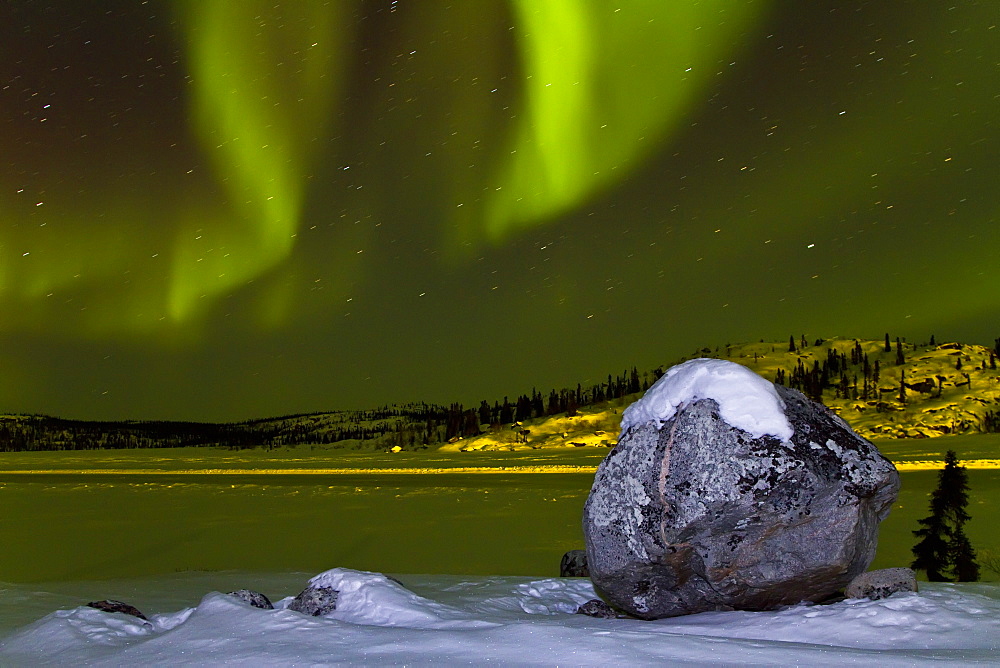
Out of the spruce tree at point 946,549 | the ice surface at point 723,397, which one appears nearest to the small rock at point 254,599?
the ice surface at point 723,397

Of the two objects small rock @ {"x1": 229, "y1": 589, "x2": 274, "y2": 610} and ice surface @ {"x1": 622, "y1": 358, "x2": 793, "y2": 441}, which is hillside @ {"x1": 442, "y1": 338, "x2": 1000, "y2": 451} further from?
small rock @ {"x1": 229, "y1": 589, "x2": 274, "y2": 610}

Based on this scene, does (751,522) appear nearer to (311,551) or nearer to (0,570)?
(311,551)

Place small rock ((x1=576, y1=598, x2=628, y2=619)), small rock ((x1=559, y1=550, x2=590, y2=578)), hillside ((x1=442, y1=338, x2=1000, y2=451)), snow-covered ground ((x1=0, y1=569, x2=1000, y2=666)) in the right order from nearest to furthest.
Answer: snow-covered ground ((x1=0, y1=569, x2=1000, y2=666)) < small rock ((x1=576, y1=598, x2=628, y2=619)) < small rock ((x1=559, y1=550, x2=590, y2=578)) < hillside ((x1=442, y1=338, x2=1000, y2=451))

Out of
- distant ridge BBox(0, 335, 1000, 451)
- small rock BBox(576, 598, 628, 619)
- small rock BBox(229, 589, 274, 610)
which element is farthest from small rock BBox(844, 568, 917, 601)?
distant ridge BBox(0, 335, 1000, 451)

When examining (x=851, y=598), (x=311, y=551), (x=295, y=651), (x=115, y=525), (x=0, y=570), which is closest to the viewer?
(x=295, y=651)

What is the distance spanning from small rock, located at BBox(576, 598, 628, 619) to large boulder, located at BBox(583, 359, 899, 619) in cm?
13

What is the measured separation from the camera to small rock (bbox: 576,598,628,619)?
26.1 feet

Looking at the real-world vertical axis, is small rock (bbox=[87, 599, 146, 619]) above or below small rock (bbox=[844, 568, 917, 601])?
below

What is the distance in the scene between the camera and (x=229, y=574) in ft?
40.3

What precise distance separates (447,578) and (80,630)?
5.51 m

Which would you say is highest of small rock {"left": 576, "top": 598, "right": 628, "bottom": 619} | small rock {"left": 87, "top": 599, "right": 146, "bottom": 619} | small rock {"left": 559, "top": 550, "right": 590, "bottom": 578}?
small rock {"left": 87, "top": 599, "right": 146, "bottom": 619}

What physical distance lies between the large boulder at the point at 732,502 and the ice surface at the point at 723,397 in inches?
0.5

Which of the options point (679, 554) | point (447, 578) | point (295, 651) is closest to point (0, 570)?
point (447, 578)

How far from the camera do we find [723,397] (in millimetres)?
7852
